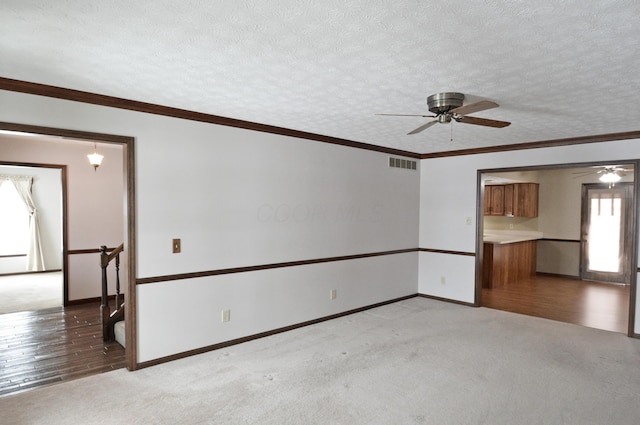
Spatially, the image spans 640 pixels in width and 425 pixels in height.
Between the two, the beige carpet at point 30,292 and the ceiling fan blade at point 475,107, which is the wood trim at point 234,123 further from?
the beige carpet at point 30,292

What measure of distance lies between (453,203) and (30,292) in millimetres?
7177

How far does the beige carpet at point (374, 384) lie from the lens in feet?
8.62

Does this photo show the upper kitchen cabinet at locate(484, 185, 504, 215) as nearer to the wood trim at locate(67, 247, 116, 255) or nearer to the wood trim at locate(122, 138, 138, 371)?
the wood trim at locate(122, 138, 138, 371)

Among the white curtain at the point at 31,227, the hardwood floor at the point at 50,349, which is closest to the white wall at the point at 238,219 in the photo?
the hardwood floor at the point at 50,349

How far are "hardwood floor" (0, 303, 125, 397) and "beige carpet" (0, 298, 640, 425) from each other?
26 cm

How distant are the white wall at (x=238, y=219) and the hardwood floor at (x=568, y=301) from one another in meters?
2.12

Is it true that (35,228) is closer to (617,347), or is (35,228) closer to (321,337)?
(321,337)

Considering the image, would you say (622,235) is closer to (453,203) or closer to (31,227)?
(453,203)

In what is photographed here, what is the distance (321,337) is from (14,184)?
7.92 m

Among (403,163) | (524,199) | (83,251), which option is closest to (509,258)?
(524,199)

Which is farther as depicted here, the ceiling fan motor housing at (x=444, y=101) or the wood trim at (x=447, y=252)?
the wood trim at (x=447, y=252)

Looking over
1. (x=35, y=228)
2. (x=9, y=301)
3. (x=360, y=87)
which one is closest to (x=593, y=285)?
(x=360, y=87)

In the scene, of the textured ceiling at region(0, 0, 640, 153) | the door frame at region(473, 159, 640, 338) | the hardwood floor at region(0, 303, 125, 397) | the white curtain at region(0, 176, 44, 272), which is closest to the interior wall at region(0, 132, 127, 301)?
the hardwood floor at region(0, 303, 125, 397)

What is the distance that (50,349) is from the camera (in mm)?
3799
